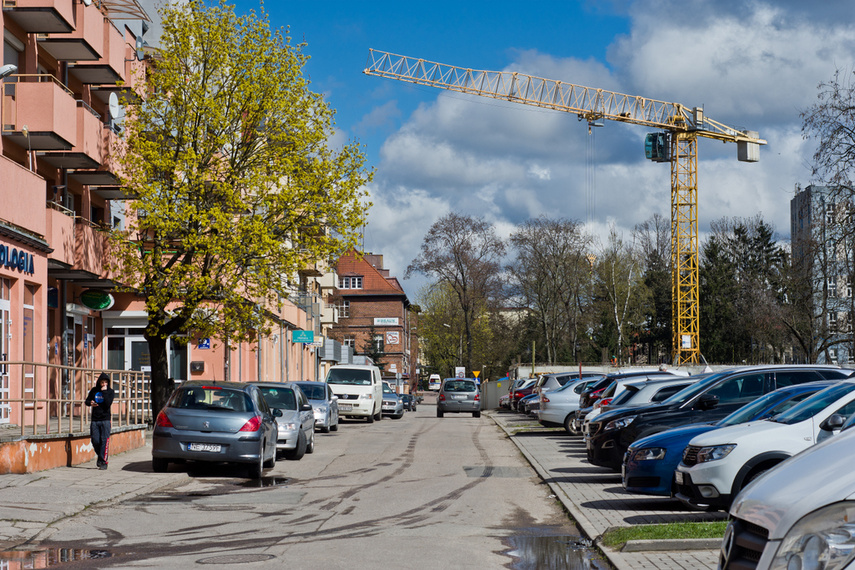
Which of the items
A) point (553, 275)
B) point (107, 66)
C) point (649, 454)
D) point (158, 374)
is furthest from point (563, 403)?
point (553, 275)

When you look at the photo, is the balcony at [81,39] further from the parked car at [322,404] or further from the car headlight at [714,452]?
the car headlight at [714,452]

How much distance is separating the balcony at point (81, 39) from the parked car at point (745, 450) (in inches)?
785

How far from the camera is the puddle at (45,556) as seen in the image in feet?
28.8

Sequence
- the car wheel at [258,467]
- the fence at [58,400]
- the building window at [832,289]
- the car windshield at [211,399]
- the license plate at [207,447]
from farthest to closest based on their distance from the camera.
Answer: the building window at [832,289], the car windshield at [211,399], the car wheel at [258,467], the license plate at [207,447], the fence at [58,400]

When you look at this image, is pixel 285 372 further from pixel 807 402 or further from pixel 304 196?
pixel 807 402

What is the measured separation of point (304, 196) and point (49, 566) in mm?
18657

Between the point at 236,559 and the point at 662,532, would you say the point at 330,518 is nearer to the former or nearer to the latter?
the point at 236,559

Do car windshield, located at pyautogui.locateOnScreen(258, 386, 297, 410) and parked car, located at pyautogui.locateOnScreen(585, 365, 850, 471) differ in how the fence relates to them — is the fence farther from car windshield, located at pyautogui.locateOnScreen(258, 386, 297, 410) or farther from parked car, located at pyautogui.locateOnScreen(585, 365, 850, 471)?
parked car, located at pyautogui.locateOnScreen(585, 365, 850, 471)

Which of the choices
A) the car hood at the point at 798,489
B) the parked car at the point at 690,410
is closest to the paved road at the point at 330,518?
the parked car at the point at 690,410

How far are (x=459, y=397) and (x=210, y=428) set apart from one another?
32189 mm

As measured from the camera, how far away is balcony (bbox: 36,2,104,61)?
25766 mm

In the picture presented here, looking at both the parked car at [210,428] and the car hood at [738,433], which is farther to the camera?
the parked car at [210,428]

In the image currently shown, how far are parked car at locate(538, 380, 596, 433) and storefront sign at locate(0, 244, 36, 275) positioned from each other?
15.0 meters

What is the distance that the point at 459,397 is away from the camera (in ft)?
159
